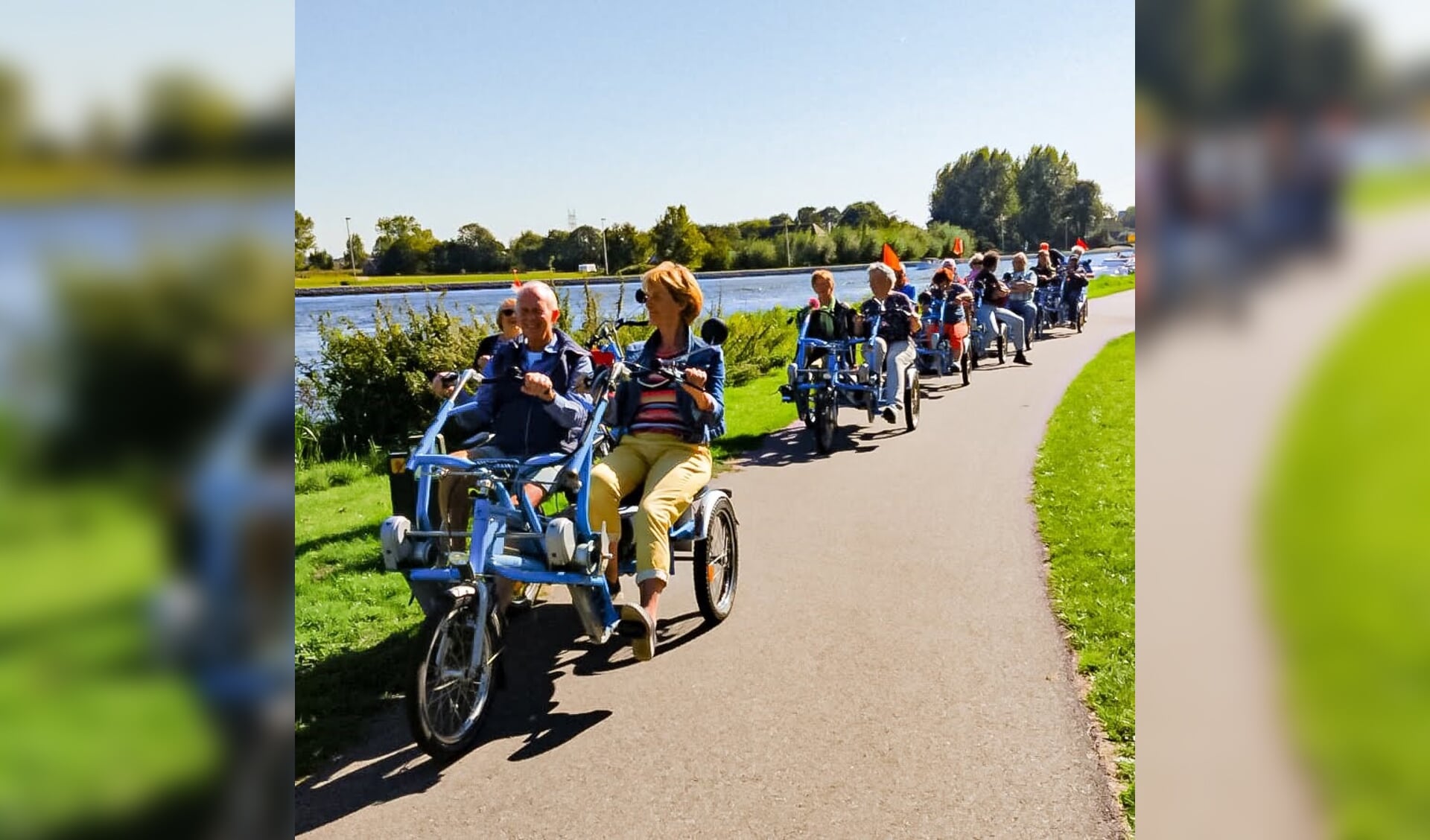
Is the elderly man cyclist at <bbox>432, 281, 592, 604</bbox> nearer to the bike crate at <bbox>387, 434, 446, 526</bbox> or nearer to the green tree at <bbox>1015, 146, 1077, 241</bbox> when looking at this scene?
the bike crate at <bbox>387, 434, 446, 526</bbox>

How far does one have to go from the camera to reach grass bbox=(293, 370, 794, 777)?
4562 mm

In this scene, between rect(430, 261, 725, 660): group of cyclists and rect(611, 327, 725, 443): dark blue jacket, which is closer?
rect(430, 261, 725, 660): group of cyclists

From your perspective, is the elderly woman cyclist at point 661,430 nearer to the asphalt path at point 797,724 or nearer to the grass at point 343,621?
the asphalt path at point 797,724

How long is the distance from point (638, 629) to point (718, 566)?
1013mm

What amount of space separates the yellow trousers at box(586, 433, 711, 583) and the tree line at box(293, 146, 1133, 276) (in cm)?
231
